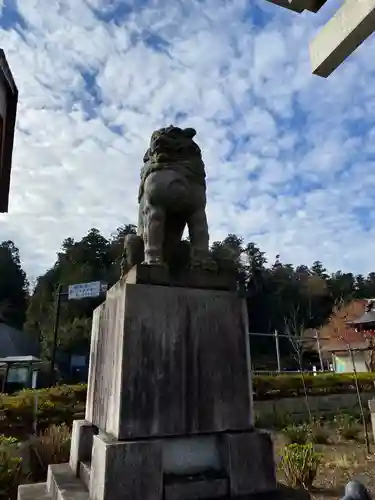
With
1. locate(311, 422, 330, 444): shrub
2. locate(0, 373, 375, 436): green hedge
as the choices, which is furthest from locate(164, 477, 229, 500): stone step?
locate(311, 422, 330, 444): shrub

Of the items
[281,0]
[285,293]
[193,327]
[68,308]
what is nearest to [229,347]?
[193,327]

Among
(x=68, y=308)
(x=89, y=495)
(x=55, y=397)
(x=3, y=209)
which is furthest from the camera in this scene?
(x=68, y=308)

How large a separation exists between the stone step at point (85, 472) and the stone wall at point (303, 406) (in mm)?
7750

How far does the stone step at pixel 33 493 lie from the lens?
10.9 ft

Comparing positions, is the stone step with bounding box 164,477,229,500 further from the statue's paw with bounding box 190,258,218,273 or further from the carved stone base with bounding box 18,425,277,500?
the statue's paw with bounding box 190,258,218,273

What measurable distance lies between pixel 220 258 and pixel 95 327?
1.52 meters

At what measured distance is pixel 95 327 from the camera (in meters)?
4.00

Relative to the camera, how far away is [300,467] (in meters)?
4.82

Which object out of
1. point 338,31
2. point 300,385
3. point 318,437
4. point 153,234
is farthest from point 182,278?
point 300,385

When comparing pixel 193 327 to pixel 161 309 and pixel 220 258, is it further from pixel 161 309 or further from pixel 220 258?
pixel 220 258

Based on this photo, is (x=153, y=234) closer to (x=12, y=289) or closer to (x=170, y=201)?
(x=170, y=201)

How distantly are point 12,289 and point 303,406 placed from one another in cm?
3728

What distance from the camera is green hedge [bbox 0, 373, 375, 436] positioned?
23.7 ft

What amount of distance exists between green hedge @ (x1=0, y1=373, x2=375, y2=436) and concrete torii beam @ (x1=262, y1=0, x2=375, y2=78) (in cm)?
752
